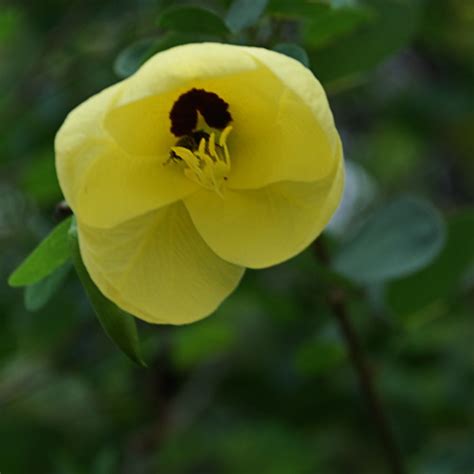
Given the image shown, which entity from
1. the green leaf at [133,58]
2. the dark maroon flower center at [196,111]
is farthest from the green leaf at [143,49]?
the dark maroon flower center at [196,111]

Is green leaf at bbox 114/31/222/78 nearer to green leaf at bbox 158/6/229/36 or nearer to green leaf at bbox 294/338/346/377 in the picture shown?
green leaf at bbox 158/6/229/36

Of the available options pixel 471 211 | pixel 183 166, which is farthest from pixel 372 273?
pixel 183 166

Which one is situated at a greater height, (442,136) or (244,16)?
(244,16)

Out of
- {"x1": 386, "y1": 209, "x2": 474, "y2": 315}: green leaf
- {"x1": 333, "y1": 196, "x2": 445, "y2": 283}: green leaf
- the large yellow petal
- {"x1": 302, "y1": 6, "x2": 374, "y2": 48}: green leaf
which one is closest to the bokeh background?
{"x1": 386, "y1": 209, "x2": 474, "y2": 315}: green leaf

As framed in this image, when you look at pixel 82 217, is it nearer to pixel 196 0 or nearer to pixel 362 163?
pixel 196 0

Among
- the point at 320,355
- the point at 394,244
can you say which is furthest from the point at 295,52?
the point at 320,355
